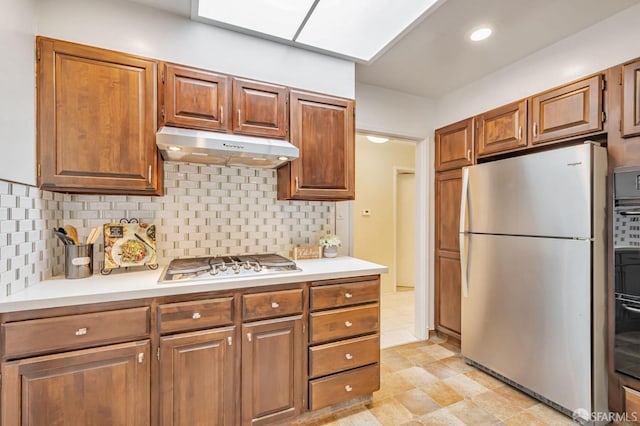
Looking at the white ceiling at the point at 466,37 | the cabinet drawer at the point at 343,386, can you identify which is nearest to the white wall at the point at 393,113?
the white ceiling at the point at 466,37

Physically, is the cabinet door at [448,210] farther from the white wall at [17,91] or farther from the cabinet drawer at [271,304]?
the white wall at [17,91]

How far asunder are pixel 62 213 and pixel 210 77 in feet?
4.07

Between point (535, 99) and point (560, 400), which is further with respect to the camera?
point (535, 99)

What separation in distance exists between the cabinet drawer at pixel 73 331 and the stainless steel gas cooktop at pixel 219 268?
0.72 ft

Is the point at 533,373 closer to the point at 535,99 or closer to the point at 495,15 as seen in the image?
the point at 535,99

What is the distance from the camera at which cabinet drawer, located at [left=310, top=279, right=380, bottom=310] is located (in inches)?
69.7

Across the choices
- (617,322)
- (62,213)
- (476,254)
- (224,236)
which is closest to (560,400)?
(617,322)

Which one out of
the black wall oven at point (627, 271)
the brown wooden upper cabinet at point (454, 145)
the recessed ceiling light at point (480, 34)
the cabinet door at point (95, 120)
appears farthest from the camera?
the brown wooden upper cabinet at point (454, 145)

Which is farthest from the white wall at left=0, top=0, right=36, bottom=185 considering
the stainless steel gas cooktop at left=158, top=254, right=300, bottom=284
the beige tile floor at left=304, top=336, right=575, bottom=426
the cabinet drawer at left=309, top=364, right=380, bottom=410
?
the beige tile floor at left=304, top=336, right=575, bottom=426

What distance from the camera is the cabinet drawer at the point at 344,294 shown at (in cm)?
177

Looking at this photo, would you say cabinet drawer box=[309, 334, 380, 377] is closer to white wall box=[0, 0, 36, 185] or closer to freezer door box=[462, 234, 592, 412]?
freezer door box=[462, 234, 592, 412]

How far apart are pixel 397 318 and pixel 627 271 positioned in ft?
7.91

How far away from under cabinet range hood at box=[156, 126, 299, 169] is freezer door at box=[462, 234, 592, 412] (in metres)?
1.78

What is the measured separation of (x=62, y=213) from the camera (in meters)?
1.75
